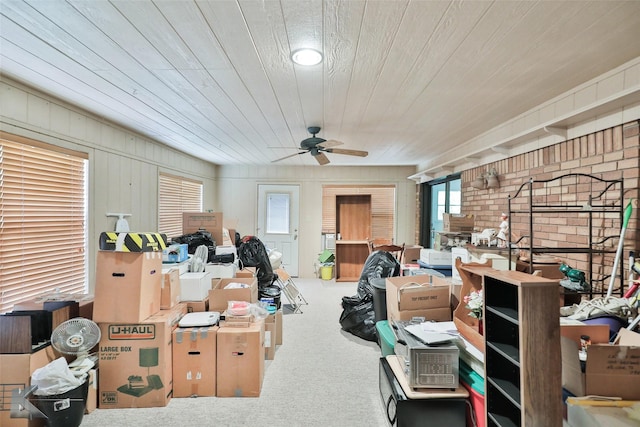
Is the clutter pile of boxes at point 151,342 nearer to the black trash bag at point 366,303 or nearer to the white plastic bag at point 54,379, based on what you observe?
the white plastic bag at point 54,379

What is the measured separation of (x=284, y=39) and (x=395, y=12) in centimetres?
59

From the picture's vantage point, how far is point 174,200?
480cm

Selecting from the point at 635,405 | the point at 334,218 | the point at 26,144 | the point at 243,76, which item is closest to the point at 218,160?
the point at 334,218

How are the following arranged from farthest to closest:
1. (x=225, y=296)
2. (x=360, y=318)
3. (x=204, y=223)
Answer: (x=204, y=223) → (x=360, y=318) → (x=225, y=296)

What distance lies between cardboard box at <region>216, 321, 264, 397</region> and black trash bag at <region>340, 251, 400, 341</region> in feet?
4.63

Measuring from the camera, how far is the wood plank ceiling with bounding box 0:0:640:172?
1.43m

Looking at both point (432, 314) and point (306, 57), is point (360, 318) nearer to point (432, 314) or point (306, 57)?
point (432, 314)

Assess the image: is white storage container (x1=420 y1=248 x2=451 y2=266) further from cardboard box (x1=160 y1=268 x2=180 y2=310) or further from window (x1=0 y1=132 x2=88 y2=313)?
window (x1=0 y1=132 x2=88 y2=313)

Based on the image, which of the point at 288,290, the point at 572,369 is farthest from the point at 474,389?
the point at 288,290

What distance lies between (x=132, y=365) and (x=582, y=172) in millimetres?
3596

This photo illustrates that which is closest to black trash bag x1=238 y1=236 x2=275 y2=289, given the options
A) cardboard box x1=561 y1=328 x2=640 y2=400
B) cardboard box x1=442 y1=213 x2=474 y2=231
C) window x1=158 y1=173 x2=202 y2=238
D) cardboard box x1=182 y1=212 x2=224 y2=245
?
cardboard box x1=182 y1=212 x2=224 y2=245

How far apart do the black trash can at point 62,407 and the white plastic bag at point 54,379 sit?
0.03 metres

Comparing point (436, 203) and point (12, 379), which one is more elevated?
point (436, 203)

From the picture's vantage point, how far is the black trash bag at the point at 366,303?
11.1 feet
